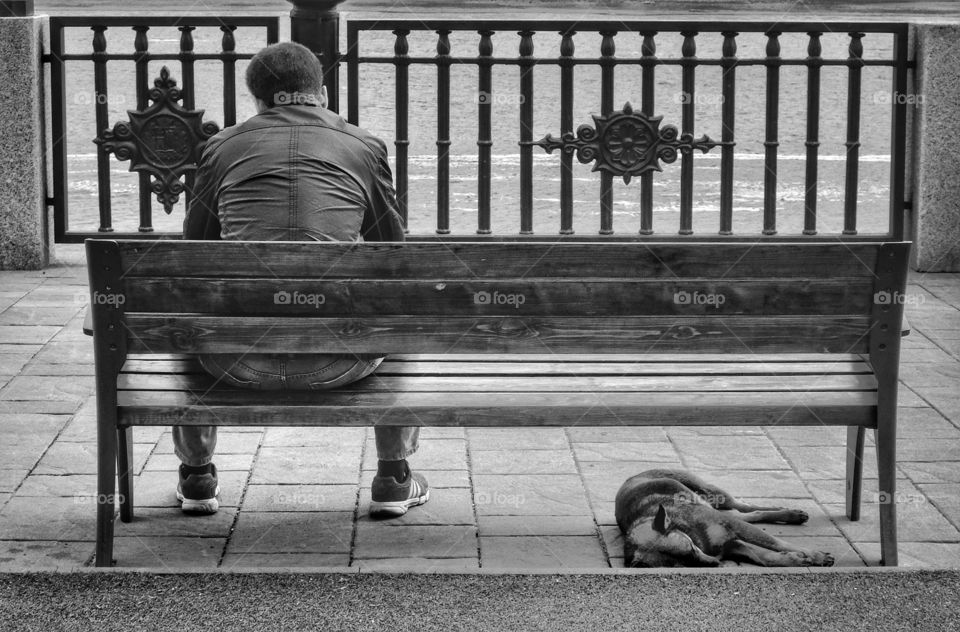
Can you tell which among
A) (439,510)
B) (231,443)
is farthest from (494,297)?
(231,443)

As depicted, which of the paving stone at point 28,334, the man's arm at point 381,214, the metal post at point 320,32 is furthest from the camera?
the metal post at point 320,32

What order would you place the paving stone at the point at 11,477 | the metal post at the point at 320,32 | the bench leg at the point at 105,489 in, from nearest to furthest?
the bench leg at the point at 105,489 < the paving stone at the point at 11,477 < the metal post at the point at 320,32

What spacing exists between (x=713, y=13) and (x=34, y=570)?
17.3 meters

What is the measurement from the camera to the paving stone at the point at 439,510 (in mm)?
4457

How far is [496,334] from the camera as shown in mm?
3934

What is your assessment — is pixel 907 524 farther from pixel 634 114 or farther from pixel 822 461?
pixel 634 114

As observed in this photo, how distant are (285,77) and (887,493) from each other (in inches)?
82.4

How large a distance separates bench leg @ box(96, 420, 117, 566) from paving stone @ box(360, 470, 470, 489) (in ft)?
3.29

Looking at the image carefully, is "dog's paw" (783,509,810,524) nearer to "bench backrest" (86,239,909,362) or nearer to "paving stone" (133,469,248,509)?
"bench backrest" (86,239,909,362)

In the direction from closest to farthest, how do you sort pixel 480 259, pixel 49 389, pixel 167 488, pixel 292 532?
pixel 480 259, pixel 292 532, pixel 167 488, pixel 49 389

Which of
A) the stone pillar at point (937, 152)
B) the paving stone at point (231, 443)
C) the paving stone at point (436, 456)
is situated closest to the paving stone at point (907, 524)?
the paving stone at point (436, 456)

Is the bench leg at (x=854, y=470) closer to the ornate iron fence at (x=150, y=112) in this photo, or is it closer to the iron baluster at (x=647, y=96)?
the iron baluster at (x=647, y=96)

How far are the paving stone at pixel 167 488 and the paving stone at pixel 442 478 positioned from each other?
395 millimetres

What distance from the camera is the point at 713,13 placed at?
20031 mm
